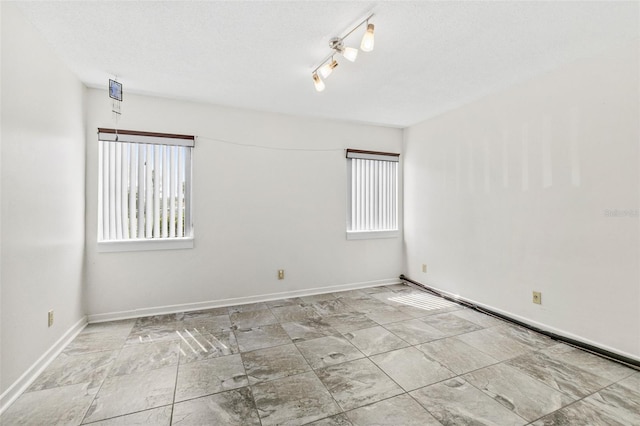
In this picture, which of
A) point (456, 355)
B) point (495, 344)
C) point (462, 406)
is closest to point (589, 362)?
point (495, 344)

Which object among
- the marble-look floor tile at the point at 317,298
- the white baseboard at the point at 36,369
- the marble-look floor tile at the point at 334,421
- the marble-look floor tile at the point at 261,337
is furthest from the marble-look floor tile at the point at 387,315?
the white baseboard at the point at 36,369

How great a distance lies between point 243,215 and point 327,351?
200 cm

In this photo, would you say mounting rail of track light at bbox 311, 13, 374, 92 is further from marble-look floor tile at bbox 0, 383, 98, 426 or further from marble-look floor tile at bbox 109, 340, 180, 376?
marble-look floor tile at bbox 0, 383, 98, 426

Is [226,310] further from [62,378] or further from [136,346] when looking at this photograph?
[62,378]

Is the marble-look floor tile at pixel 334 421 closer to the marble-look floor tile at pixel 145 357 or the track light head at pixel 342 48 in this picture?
the marble-look floor tile at pixel 145 357

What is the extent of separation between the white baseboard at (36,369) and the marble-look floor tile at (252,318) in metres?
1.45

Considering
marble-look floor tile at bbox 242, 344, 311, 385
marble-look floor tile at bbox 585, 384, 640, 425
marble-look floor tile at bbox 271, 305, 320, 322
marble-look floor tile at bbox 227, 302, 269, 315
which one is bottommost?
marble-look floor tile at bbox 585, 384, 640, 425

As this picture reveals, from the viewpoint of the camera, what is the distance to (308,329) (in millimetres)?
2961

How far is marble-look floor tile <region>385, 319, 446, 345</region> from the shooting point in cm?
273

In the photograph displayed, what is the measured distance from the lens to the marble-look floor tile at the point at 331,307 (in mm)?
3430

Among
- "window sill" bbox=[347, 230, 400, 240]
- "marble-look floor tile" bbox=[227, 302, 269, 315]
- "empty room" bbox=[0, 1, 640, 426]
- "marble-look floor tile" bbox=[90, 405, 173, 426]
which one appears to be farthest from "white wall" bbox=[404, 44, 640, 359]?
"marble-look floor tile" bbox=[90, 405, 173, 426]

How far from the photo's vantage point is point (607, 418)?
5.54ft

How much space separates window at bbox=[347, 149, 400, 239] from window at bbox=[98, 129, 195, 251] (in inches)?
89.8

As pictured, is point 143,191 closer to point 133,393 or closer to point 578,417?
point 133,393
